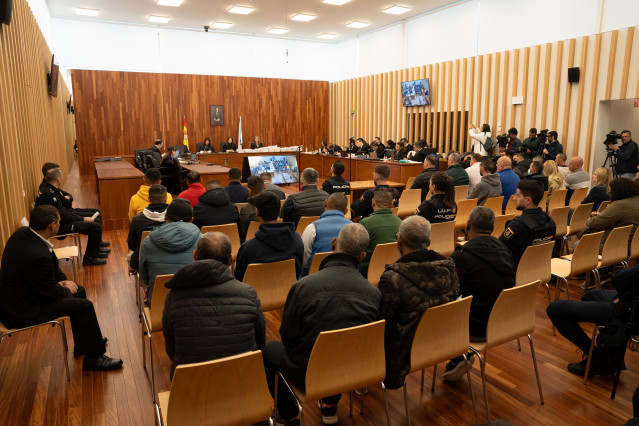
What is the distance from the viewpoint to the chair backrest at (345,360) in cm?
206

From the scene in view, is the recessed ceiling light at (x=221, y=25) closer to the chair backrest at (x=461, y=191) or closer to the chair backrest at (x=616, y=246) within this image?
the chair backrest at (x=461, y=191)

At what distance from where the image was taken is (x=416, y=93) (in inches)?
523

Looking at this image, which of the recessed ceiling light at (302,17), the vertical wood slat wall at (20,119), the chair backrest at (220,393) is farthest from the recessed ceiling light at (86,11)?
the chair backrest at (220,393)

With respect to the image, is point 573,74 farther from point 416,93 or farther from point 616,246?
point 616,246

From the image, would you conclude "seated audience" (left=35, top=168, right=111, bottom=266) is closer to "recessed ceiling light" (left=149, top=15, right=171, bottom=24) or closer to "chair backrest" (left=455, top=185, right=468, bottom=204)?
"chair backrest" (left=455, top=185, right=468, bottom=204)

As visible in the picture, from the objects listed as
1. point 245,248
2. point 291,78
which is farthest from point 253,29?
point 245,248

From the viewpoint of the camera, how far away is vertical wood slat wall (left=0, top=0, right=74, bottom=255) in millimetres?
4445

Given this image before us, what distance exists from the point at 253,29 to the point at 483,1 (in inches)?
303

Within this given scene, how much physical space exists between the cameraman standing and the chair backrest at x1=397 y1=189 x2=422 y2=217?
4303mm

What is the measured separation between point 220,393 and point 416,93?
12645 mm

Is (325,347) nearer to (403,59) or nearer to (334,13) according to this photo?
(334,13)

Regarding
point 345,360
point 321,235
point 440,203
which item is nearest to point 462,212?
point 440,203

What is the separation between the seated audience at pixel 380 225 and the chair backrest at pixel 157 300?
1.62 meters

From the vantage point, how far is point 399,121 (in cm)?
1433
